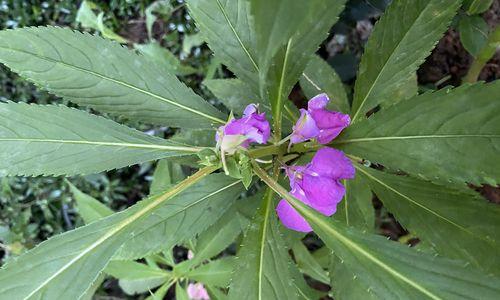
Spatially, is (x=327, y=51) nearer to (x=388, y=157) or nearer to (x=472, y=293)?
(x=388, y=157)

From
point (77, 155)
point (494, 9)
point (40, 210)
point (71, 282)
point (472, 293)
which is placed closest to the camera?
point (472, 293)

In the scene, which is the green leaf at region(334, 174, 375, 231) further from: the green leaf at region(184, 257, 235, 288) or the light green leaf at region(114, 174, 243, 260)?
the green leaf at region(184, 257, 235, 288)

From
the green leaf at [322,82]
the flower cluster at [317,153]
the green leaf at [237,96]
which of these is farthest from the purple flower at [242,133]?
the green leaf at [322,82]

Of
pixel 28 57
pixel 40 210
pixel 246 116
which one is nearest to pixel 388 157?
pixel 246 116

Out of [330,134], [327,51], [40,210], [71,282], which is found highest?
[327,51]

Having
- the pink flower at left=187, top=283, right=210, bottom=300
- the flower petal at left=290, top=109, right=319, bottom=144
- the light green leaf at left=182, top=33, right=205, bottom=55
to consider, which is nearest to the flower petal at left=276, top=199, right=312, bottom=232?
the flower petal at left=290, top=109, right=319, bottom=144

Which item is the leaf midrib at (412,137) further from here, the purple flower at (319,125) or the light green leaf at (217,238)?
the light green leaf at (217,238)
